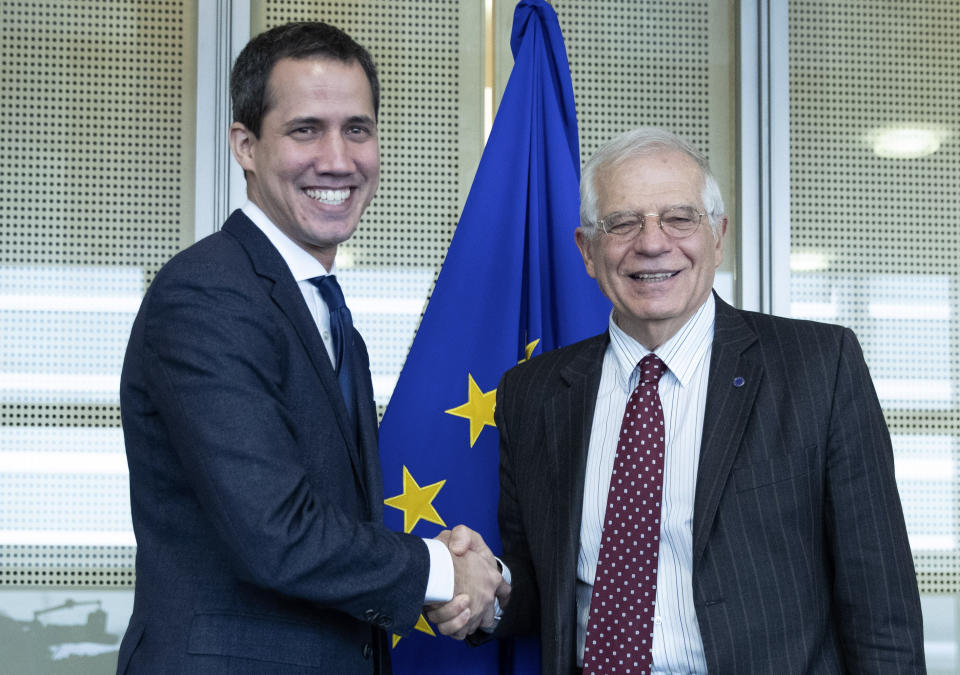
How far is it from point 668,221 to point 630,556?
722 millimetres

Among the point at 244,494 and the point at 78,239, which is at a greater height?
the point at 78,239

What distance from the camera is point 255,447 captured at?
167 cm

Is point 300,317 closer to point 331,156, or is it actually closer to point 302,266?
point 302,266

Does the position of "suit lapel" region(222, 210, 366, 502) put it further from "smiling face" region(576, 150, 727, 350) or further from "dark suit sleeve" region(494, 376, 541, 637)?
"smiling face" region(576, 150, 727, 350)

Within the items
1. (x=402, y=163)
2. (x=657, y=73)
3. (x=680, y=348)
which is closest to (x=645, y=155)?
(x=680, y=348)

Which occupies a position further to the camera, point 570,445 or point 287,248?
point 570,445

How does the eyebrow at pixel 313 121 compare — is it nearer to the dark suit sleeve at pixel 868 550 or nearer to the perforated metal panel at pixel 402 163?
the dark suit sleeve at pixel 868 550

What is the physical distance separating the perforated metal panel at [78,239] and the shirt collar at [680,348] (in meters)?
1.99

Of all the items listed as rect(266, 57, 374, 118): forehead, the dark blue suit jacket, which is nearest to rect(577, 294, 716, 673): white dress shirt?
the dark blue suit jacket

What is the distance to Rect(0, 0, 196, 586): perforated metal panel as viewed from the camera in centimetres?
348

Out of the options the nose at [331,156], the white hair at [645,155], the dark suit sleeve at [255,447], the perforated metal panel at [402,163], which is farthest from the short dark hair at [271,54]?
the perforated metal panel at [402,163]

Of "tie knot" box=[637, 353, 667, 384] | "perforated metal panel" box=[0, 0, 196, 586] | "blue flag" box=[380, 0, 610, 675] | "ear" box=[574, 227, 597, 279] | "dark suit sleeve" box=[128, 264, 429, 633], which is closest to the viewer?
"dark suit sleeve" box=[128, 264, 429, 633]

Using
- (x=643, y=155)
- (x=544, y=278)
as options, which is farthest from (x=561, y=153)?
(x=643, y=155)

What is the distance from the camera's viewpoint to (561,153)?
2.91 m
